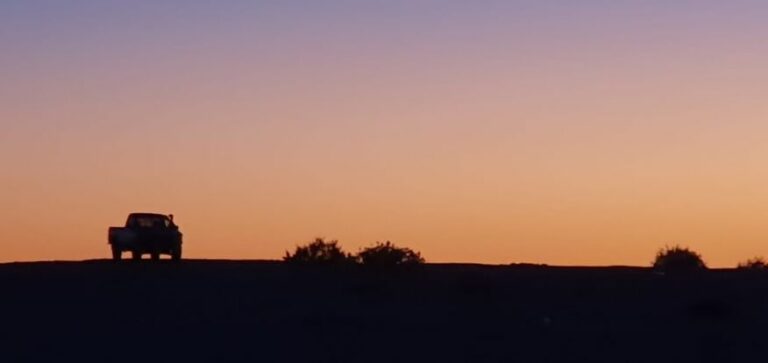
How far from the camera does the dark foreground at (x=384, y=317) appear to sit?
41688 millimetres

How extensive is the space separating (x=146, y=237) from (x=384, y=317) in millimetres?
27313

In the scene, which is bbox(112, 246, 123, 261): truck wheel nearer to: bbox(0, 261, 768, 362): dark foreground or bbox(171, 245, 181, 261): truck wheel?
bbox(171, 245, 181, 261): truck wheel

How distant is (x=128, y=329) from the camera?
45.0 meters

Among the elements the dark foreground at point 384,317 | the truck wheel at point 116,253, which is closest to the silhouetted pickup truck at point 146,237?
the truck wheel at point 116,253

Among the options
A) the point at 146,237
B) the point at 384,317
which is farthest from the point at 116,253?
the point at 384,317

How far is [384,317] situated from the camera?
46.7m

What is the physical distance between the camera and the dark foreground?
4169cm

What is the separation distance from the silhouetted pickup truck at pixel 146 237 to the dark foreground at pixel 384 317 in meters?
11.5

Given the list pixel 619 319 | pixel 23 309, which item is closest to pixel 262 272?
pixel 23 309

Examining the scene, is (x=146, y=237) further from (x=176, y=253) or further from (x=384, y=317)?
(x=384, y=317)

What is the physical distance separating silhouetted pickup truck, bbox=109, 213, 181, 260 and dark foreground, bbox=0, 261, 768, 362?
11472mm

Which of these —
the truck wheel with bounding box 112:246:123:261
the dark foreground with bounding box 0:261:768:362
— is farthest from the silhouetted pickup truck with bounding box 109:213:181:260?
the dark foreground with bounding box 0:261:768:362

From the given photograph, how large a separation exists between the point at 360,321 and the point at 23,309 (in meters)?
9.72

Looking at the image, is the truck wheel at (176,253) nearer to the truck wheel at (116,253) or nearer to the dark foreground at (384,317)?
the truck wheel at (116,253)
